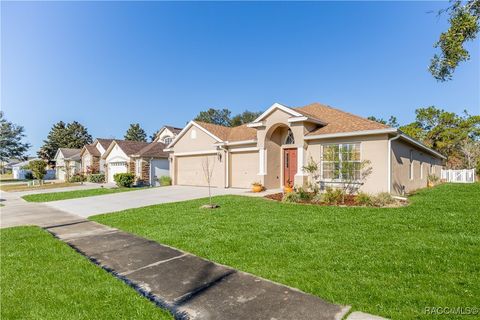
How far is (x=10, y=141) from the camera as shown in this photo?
150 feet

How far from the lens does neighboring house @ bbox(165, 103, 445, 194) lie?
12.9 metres

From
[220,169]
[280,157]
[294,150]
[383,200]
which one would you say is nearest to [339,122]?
[294,150]

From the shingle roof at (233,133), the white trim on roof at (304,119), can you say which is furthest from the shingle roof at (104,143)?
the white trim on roof at (304,119)

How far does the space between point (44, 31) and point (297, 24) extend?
13.8 m

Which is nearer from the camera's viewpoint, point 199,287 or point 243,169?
point 199,287

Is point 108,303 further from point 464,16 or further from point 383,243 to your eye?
point 464,16

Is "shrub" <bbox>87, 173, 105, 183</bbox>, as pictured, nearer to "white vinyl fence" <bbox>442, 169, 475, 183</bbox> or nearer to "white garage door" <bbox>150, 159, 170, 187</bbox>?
"white garage door" <bbox>150, 159, 170, 187</bbox>

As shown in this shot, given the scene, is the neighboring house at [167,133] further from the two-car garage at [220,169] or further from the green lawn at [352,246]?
the green lawn at [352,246]

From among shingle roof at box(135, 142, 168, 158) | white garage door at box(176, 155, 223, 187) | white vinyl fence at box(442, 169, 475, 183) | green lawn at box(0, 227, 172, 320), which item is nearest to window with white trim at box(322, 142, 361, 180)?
white garage door at box(176, 155, 223, 187)

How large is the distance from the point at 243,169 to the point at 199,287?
14.9 m

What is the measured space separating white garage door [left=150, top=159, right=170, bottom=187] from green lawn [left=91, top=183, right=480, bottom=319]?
15830 mm

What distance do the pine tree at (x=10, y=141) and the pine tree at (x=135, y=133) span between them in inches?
1077

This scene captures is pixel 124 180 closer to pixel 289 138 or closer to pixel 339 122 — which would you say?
pixel 289 138

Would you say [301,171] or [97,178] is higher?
[301,171]
